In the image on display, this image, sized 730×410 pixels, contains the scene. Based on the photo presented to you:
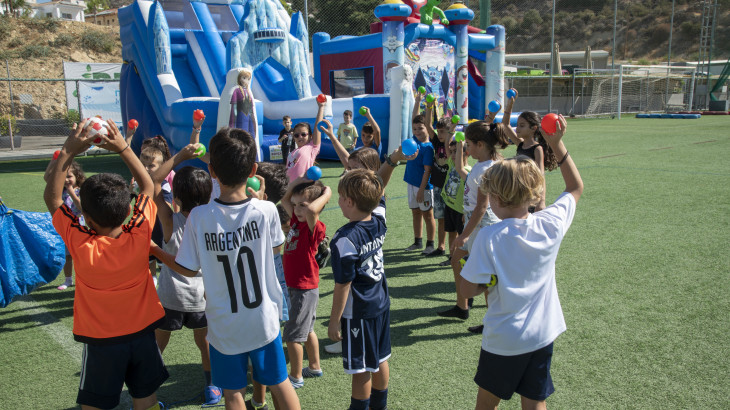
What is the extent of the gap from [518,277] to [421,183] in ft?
12.7

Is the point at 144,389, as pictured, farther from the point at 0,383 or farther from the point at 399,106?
the point at 399,106

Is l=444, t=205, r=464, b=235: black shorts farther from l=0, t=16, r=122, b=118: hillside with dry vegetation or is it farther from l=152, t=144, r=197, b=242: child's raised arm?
l=0, t=16, r=122, b=118: hillside with dry vegetation

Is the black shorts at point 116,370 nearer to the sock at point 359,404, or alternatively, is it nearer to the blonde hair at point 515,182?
the sock at point 359,404

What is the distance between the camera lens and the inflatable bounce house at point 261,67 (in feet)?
40.2

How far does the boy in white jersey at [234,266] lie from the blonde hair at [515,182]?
1071 millimetres

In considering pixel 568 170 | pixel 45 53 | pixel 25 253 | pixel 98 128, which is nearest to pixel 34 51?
pixel 45 53

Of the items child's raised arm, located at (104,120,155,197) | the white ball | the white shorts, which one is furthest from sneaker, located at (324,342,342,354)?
the white shorts

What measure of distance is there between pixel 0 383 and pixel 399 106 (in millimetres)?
11447

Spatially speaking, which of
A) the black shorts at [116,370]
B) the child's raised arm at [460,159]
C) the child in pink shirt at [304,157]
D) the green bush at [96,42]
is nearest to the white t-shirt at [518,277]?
the black shorts at [116,370]

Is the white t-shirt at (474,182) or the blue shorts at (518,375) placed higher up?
the white t-shirt at (474,182)

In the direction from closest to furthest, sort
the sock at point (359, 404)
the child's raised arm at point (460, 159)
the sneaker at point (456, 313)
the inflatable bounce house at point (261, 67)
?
the sock at point (359, 404), the child's raised arm at point (460, 159), the sneaker at point (456, 313), the inflatable bounce house at point (261, 67)

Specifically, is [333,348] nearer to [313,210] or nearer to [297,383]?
[297,383]

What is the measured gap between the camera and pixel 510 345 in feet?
7.68

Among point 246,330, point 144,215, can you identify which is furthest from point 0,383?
point 246,330
